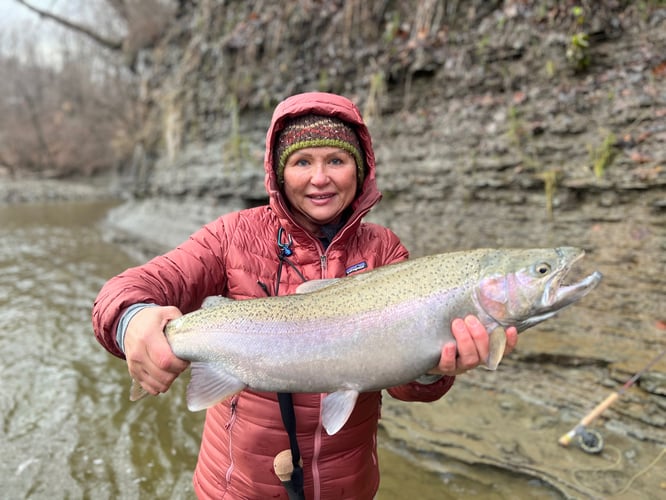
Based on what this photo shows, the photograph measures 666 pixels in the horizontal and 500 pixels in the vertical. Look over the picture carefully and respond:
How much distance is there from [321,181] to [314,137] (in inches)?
8.4

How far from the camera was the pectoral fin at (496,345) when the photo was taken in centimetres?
181

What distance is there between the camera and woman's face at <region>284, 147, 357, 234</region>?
220 centimetres

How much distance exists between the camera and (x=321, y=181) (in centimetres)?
217

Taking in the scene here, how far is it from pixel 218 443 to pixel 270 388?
54 cm

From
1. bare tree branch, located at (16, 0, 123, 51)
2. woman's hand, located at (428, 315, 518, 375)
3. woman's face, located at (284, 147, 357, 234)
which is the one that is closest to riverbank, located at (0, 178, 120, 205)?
bare tree branch, located at (16, 0, 123, 51)

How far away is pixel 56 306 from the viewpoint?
27.7 ft

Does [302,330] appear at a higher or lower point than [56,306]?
higher

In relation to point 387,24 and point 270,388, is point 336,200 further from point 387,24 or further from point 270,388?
point 387,24

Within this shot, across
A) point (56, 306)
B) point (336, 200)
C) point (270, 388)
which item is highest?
point (336, 200)

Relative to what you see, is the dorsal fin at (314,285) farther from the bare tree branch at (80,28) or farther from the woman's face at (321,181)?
the bare tree branch at (80,28)

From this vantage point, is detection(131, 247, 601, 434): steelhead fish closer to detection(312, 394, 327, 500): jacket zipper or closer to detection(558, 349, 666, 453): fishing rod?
detection(312, 394, 327, 500): jacket zipper

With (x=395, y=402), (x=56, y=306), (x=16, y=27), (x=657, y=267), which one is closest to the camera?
(x=657, y=267)

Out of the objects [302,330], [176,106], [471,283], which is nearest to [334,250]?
[302,330]

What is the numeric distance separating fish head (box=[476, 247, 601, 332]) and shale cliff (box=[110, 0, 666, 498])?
2.43 m
